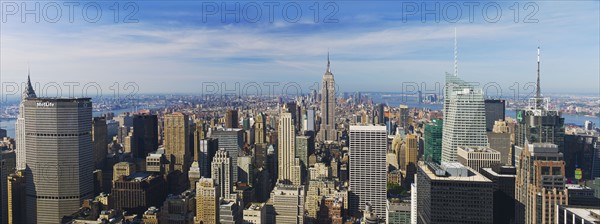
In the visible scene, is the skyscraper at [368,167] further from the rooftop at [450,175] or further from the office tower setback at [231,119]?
the office tower setback at [231,119]

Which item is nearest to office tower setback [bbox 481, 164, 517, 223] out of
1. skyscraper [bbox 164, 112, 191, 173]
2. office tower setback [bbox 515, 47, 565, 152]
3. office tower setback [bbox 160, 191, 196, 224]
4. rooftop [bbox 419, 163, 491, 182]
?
rooftop [bbox 419, 163, 491, 182]

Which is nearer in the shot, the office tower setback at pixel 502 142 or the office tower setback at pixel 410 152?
the office tower setback at pixel 502 142

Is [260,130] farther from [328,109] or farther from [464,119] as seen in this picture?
[464,119]

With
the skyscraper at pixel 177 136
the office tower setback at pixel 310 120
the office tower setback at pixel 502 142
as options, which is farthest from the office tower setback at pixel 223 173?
the office tower setback at pixel 310 120

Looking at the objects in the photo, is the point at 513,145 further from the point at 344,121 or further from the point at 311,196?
the point at 344,121

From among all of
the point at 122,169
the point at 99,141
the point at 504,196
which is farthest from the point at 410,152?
the point at 99,141
